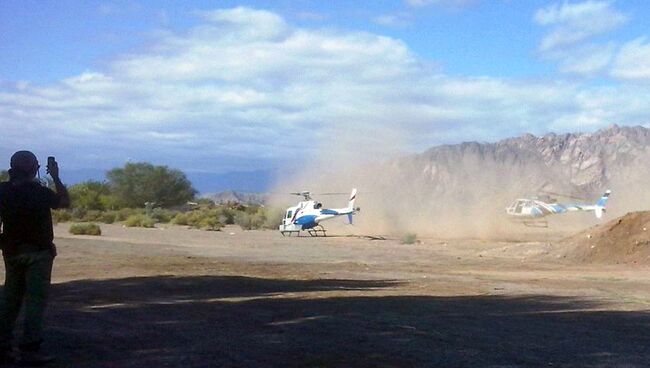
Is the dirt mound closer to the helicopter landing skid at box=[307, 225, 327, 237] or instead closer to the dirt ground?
the dirt ground

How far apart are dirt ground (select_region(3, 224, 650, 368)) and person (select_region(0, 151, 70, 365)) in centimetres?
51

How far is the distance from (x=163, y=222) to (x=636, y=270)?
2058 inches

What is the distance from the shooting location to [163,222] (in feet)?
259

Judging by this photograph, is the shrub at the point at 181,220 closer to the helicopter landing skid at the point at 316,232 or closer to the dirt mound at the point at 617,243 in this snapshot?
the helicopter landing skid at the point at 316,232

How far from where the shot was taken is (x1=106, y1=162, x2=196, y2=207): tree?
9956 centimetres

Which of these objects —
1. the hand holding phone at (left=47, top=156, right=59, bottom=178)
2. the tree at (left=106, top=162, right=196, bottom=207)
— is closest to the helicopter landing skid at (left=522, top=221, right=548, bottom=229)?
the tree at (left=106, top=162, right=196, bottom=207)

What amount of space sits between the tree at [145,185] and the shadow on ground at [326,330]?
8110 cm

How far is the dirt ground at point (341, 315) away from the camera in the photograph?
36.1 feet

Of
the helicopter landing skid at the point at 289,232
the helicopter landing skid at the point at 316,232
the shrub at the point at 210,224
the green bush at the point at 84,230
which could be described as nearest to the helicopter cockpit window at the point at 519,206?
the helicopter landing skid at the point at 316,232

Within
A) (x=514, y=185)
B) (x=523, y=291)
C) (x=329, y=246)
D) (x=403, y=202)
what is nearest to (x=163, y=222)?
(x=403, y=202)

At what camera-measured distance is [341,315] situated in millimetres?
14820

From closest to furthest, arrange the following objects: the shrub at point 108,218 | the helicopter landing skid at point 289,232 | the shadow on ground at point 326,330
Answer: the shadow on ground at point 326,330 → the helicopter landing skid at point 289,232 → the shrub at point 108,218

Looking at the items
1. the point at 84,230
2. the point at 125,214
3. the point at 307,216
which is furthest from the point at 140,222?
the point at 307,216

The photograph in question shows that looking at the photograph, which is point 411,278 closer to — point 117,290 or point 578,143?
point 117,290
